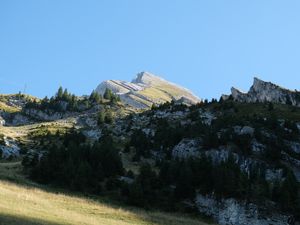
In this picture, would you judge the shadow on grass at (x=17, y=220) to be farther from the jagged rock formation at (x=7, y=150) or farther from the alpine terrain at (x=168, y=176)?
the jagged rock formation at (x=7, y=150)

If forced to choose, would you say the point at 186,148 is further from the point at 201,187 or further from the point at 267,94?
the point at 267,94

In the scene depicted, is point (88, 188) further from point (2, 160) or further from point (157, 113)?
point (157, 113)

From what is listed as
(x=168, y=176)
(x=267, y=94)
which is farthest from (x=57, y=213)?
(x=267, y=94)

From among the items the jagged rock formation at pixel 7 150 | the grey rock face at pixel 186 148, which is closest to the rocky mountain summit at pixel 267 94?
the grey rock face at pixel 186 148

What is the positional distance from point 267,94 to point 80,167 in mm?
115130

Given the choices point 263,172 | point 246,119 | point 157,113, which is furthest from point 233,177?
point 157,113

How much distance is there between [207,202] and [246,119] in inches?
2049

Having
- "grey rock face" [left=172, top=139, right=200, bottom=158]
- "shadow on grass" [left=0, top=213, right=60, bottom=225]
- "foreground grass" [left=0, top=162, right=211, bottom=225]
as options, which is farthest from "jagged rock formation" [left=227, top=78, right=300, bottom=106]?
"shadow on grass" [left=0, top=213, right=60, bottom=225]

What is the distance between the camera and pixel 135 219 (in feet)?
151

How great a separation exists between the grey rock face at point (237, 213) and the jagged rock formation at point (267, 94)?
9660 centimetres

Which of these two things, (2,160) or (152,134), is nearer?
(2,160)

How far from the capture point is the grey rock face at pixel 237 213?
64.3m

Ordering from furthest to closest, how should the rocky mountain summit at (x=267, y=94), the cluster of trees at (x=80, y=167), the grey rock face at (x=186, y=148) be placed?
the rocky mountain summit at (x=267, y=94)
the grey rock face at (x=186, y=148)
the cluster of trees at (x=80, y=167)

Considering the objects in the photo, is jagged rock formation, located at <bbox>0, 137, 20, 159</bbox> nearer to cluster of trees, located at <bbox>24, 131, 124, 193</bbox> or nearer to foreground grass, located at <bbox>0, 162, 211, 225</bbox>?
cluster of trees, located at <bbox>24, 131, 124, 193</bbox>
